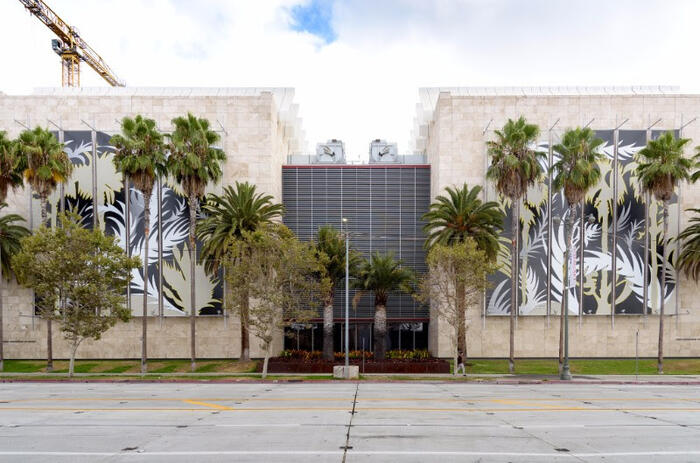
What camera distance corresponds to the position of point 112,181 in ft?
135

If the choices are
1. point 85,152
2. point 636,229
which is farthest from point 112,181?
point 636,229

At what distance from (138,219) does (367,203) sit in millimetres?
19903

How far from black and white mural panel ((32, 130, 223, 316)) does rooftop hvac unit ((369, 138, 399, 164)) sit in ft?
62.9

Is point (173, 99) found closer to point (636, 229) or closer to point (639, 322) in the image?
point (636, 229)

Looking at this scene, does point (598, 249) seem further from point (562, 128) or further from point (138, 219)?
point (138, 219)

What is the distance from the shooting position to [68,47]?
93938mm

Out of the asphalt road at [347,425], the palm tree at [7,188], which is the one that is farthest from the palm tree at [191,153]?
the asphalt road at [347,425]

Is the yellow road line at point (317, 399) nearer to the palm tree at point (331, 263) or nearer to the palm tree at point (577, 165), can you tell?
the palm tree at point (577, 165)

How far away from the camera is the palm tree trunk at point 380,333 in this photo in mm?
38906

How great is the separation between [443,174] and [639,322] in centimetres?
2054

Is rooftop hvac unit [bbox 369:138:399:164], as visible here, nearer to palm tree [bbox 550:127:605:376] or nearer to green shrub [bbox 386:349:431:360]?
palm tree [bbox 550:127:605:376]

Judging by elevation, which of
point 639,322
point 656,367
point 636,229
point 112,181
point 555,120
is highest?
point 555,120

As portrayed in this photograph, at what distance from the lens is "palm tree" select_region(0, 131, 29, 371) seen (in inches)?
1372

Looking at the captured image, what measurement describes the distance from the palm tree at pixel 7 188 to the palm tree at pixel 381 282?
26262mm
